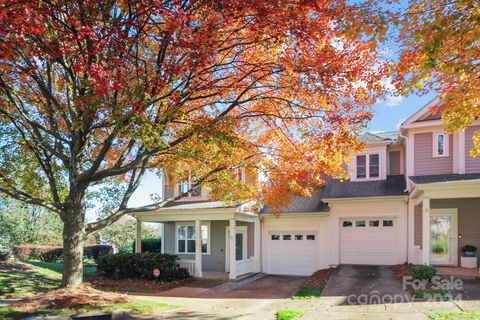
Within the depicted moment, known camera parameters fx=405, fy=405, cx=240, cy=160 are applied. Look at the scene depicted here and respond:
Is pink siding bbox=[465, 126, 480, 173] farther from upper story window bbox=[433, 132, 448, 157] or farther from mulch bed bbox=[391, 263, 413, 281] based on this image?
mulch bed bbox=[391, 263, 413, 281]

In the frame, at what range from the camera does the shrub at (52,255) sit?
85.7 feet

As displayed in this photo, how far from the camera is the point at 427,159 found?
16.9 m

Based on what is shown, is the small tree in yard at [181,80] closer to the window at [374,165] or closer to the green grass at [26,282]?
the green grass at [26,282]

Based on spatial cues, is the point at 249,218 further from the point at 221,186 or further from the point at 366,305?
the point at 366,305

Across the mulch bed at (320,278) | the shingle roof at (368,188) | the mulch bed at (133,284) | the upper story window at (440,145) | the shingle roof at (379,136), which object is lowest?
the mulch bed at (133,284)

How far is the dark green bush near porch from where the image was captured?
17.8 m

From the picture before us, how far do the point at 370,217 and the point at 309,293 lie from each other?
20.8ft

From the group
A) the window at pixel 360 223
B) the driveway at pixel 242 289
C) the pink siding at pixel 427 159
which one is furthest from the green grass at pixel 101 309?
the pink siding at pixel 427 159

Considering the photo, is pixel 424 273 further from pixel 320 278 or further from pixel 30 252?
pixel 30 252

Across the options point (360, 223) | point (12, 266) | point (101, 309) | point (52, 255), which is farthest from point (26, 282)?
point (360, 223)

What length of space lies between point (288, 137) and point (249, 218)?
7441mm

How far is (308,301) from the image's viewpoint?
12125mm

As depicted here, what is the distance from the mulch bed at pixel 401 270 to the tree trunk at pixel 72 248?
10563mm

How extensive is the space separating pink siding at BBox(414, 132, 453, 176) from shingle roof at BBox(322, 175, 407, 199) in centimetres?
135
